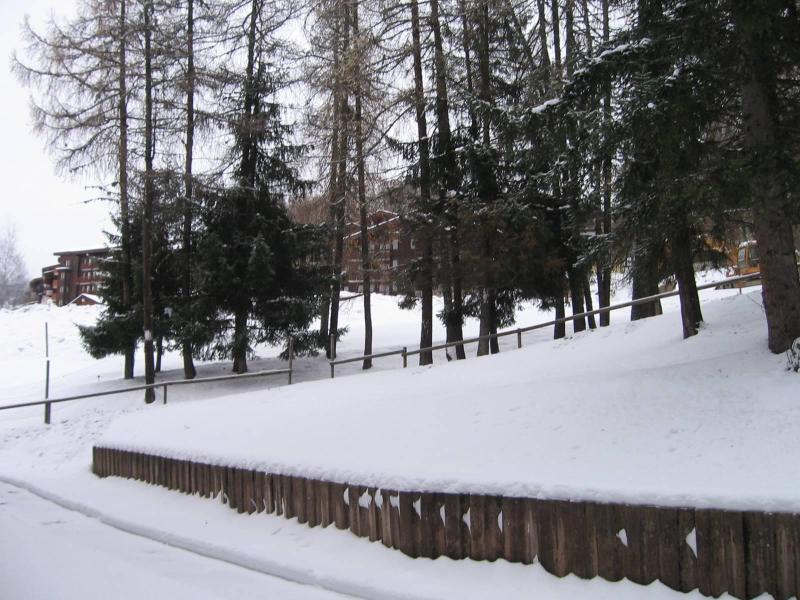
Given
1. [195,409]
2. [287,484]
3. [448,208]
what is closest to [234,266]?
[448,208]

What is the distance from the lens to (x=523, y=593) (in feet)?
15.6

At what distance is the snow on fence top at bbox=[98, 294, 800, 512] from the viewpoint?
15.9ft

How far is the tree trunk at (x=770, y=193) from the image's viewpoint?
655 cm

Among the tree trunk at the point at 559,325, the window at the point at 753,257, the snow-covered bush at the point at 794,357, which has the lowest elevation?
the snow-covered bush at the point at 794,357

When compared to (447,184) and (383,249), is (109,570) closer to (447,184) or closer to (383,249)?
(447,184)

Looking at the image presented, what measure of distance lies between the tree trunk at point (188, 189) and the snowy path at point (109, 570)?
11.4 metres

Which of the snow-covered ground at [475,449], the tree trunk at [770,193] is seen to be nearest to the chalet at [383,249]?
the snow-covered ground at [475,449]

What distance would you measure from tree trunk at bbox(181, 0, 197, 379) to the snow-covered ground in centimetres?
696

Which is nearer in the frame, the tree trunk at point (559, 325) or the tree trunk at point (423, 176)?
the tree trunk at point (423, 176)

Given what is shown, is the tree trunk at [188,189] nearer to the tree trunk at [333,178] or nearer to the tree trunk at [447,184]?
the tree trunk at [333,178]

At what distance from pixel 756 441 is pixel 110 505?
25.3ft

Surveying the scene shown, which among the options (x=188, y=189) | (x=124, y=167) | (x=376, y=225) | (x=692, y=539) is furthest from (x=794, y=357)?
(x=124, y=167)

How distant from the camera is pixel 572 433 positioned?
6027 millimetres

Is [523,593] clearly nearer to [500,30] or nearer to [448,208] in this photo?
[448,208]
